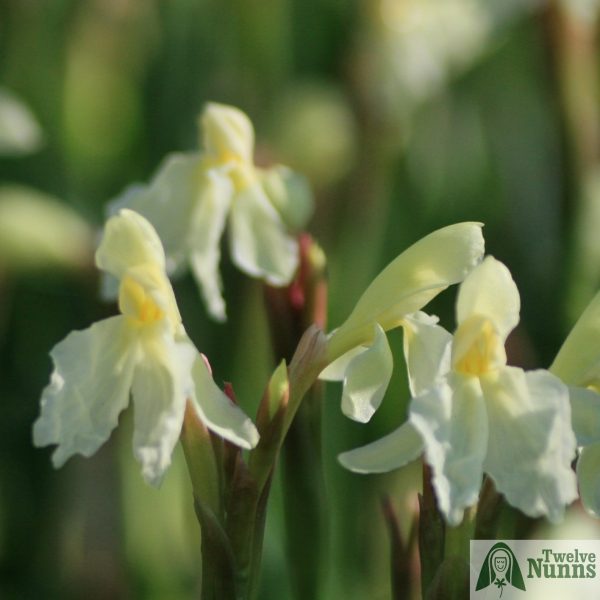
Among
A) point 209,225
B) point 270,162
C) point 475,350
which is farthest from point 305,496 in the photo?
point 270,162

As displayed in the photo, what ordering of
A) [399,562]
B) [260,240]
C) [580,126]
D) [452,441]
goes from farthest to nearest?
1. [580,126]
2. [260,240]
3. [399,562]
4. [452,441]

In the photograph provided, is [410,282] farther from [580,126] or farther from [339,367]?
[580,126]

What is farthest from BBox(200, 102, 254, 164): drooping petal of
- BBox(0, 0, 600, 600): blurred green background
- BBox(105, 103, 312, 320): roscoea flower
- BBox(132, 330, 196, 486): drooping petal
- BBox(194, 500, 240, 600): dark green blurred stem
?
BBox(194, 500, 240, 600): dark green blurred stem

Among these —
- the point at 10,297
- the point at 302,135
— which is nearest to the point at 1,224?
the point at 10,297

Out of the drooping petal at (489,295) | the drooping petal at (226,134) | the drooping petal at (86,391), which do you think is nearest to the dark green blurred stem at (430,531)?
the drooping petal at (489,295)

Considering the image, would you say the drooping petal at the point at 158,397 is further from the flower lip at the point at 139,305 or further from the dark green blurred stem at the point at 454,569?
the dark green blurred stem at the point at 454,569

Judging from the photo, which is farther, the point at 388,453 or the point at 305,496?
the point at 305,496
